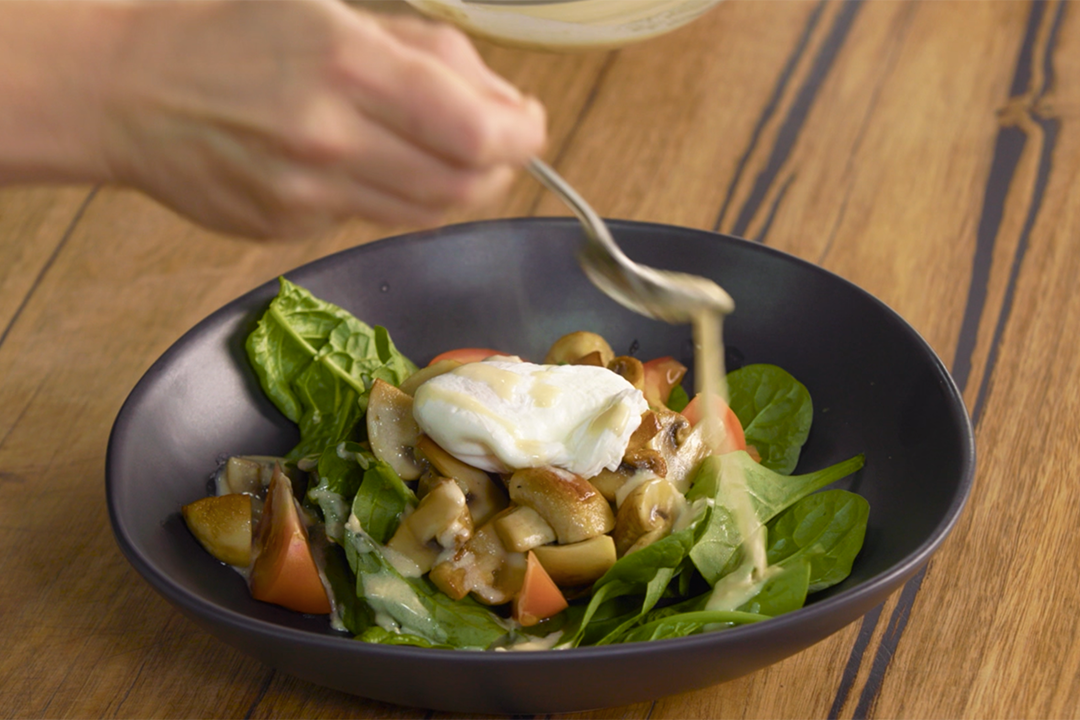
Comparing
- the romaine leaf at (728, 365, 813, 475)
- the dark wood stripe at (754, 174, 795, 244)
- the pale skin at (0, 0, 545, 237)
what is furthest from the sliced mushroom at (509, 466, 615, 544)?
the dark wood stripe at (754, 174, 795, 244)

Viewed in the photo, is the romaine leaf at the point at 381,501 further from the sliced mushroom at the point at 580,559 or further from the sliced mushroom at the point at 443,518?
the sliced mushroom at the point at 580,559

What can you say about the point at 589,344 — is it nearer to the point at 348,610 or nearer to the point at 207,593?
the point at 348,610

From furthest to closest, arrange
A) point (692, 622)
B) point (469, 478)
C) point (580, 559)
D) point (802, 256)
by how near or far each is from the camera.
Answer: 1. point (802, 256)
2. point (469, 478)
3. point (580, 559)
4. point (692, 622)

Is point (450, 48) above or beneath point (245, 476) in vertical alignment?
above

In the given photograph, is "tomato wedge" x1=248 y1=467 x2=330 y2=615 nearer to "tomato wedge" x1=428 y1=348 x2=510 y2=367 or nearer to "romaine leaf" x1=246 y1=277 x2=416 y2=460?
"romaine leaf" x1=246 y1=277 x2=416 y2=460

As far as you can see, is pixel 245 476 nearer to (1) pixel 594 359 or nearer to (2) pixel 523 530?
(2) pixel 523 530

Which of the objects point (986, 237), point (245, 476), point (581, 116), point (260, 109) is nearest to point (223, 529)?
point (245, 476)

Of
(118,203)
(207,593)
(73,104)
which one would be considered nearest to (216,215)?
(73,104)
